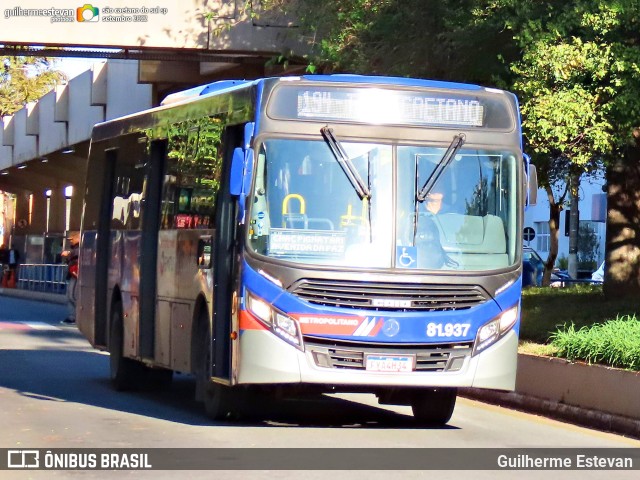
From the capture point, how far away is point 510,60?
19.5 metres

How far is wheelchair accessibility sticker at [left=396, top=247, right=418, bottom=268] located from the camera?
12383mm

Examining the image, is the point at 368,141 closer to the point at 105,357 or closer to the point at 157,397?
the point at 157,397

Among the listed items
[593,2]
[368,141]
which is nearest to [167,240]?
[368,141]

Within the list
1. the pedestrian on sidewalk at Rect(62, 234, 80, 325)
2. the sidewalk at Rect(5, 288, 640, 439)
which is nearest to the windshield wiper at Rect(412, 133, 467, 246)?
the sidewalk at Rect(5, 288, 640, 439)

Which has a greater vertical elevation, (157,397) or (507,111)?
(507,111)

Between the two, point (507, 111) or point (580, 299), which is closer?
point (507, 111)

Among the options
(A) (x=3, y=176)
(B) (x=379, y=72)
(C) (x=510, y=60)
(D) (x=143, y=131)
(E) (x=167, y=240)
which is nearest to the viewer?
(E) (x=167, y=240)

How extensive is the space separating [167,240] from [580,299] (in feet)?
32.4

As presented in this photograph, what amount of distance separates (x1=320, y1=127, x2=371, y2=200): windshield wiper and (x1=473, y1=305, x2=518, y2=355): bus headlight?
1.57m

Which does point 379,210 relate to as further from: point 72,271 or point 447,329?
point 72,271

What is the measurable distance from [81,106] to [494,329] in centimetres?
3822

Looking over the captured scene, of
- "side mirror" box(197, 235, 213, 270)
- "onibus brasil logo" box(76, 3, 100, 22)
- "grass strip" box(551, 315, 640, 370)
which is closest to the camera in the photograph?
"side mirror" box(197, 235, 213, 270)

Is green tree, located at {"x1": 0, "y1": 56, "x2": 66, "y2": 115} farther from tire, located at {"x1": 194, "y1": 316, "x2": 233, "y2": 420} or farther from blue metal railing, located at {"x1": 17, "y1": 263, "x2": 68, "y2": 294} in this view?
tire, located at {"x1": 194, "y1": 316, "x2": 233, "y2": 420}

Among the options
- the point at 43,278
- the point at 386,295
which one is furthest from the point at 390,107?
the point at 43,278
